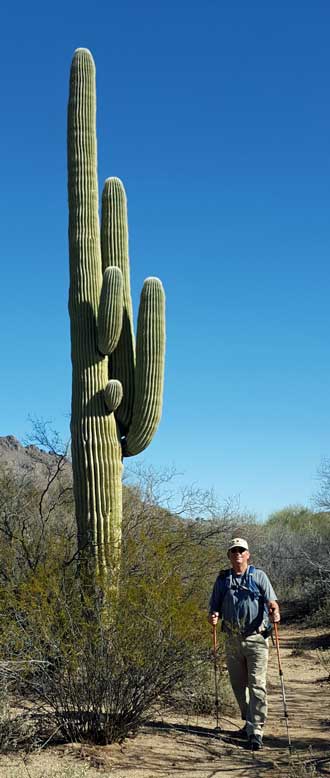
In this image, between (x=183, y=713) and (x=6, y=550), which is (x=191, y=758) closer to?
(x=183, y=713)

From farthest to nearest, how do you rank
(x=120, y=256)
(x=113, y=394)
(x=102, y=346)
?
(x=120, y=256), (x=102, y=346), (x=113, y=394)

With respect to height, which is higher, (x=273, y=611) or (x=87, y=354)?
(x=87, y=354)

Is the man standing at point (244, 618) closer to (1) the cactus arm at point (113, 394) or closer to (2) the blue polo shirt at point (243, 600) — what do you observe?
(2) the blue polo shirt at point (243, 600)

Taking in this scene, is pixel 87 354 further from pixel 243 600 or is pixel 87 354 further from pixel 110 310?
pixel 243 600

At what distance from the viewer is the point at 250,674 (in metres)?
7.27

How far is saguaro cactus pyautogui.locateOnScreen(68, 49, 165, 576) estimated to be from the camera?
10312 millimetres

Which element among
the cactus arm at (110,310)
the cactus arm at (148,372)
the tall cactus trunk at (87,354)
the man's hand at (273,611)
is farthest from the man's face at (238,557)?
the cactus arm at (110,310)

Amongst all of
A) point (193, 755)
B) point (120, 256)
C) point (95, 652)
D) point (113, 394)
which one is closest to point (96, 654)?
point (95, 652)

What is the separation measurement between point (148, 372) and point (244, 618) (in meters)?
4.00

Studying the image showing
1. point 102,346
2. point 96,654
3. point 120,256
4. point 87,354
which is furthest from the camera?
point 120,256

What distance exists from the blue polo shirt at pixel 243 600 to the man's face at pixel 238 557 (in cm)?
5

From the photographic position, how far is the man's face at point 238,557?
7414 mm

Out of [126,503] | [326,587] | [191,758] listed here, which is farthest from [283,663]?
[191,758]

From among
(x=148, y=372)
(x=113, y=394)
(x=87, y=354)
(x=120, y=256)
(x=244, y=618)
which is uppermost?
(x=120, y=256)
